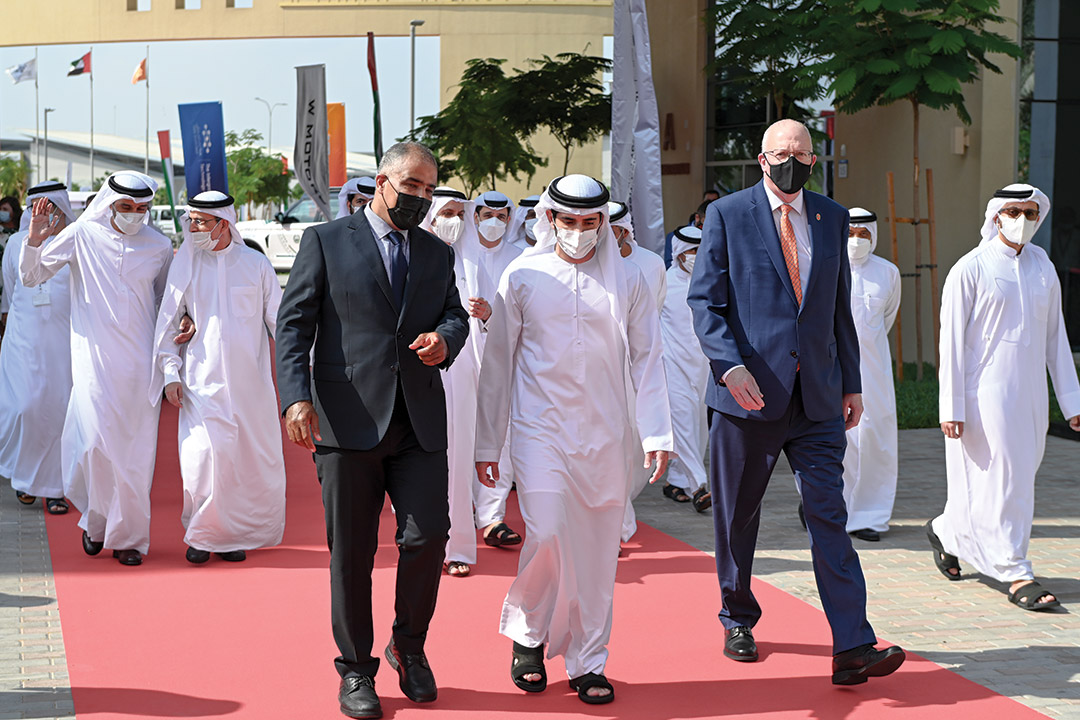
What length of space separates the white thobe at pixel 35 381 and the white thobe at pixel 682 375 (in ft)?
13.4

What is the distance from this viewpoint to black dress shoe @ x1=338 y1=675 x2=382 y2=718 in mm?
4879

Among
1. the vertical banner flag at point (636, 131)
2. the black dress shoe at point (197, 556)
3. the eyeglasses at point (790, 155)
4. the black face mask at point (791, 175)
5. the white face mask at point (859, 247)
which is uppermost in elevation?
the vertical banner flag at point (636, 131)

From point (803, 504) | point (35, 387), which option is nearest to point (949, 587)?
point (803, 504)

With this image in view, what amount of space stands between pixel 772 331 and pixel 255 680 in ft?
7.89

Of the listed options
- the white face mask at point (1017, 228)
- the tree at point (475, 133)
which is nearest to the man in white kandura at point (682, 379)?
the white face mask at point (1017, 228)

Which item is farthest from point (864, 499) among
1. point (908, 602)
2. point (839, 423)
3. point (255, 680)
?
point (255, 680)

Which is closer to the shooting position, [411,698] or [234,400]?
[411,698]

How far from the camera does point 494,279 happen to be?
324 inches

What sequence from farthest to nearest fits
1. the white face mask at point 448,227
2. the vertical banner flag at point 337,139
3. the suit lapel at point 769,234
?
1. the vertical banner flag at point 337,139
2. the white face mask at point 448,227
3. the suit lapel at point 769,234

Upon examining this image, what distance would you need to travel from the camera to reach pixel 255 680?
536 cm

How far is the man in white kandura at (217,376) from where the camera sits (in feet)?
24.8

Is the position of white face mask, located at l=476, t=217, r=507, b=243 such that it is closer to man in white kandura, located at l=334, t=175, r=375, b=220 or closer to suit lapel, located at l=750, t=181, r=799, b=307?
man in white kandura, located at l=334, t=175, r=375, b=220

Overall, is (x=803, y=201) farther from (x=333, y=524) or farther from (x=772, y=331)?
(x=333, y=524)

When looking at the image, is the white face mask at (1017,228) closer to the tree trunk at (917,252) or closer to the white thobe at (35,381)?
the white thobe at (35,381)
